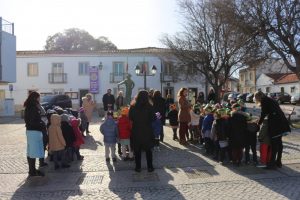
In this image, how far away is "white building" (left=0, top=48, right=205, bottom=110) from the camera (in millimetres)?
45175

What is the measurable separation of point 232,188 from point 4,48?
99.3 feet

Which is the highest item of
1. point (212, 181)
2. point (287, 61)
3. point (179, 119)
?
point (287, 61)

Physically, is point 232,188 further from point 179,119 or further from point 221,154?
point 179,119

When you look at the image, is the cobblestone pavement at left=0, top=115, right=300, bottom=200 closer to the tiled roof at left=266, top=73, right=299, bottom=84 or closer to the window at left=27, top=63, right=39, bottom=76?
the window at left=27, top=63, right=39, bottom=76

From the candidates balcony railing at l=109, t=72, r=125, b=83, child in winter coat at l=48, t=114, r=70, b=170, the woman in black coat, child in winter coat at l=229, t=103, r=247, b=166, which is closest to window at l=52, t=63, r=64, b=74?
balcony railing at l=109, t=72, r=125, b=83

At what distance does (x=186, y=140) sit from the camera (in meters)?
13.6

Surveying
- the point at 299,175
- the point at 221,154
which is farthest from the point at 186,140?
the point at 299,175

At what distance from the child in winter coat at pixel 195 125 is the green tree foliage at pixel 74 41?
49857 millimetres

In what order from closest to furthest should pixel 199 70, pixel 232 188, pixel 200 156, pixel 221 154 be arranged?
pixel 232 188 < pixel 221 154 < pixel 200 156 < pixel 199 70

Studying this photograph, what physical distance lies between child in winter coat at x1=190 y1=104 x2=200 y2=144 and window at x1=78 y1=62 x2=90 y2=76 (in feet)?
107

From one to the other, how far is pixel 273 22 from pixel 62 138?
Answer: 14.0 meters

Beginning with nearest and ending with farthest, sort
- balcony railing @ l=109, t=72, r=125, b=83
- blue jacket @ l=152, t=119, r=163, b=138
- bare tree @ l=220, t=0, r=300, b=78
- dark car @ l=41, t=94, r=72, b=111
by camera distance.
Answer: blue jacket @ l=152, t=119, r=163, b=138, bare tree @ l=220, t=0, r=300, b=78, dark car @ l=41, t=94, r=72, b=111, balcony railing @ l=109, t=72, r=125, b=83

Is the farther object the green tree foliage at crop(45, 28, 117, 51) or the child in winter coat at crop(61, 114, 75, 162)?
the green tree foliage at crop(45, 28, 117, 51)

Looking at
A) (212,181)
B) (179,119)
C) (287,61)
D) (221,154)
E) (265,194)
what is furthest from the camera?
(287,61)
